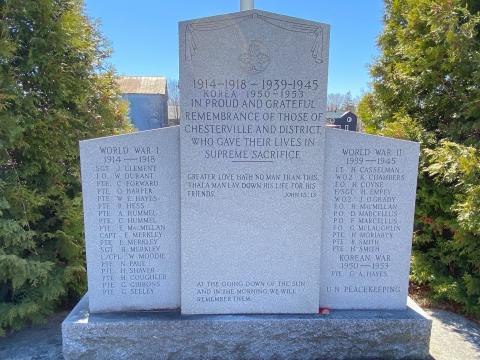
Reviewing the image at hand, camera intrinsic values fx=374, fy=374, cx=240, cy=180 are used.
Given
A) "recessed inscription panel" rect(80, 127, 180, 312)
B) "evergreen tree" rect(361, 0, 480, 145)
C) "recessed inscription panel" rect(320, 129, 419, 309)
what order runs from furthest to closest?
"evergreen tree" rect(361, 0, 480, 145) < "recessed inscription panel" rect(320, 129, 419, 309) < "recessed inscription panel" rect(80, 127, 180, 312)

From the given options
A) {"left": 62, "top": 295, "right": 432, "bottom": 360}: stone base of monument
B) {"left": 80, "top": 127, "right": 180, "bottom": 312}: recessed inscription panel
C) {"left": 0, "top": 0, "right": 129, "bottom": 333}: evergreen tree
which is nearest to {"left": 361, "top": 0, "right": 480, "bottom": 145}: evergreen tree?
{"left": 62, "top": 295, "right": 432, "bottom": 360}: stone base of monument

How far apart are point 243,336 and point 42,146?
2.67 metres

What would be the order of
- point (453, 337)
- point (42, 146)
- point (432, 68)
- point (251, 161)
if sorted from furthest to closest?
point (432, 68), point (42, 146), point (453, 337), point (251, 161)

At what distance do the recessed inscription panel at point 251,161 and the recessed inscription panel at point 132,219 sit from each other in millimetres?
152

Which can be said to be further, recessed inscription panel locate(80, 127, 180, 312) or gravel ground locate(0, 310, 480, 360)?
gravel ground locate(0, 310, 480, 360)

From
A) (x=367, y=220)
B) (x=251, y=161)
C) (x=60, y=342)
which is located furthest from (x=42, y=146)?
(x=367, y=220)

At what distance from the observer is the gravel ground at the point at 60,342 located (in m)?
3.17

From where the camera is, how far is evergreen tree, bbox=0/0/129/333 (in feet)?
11.1

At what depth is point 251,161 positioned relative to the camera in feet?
9.99

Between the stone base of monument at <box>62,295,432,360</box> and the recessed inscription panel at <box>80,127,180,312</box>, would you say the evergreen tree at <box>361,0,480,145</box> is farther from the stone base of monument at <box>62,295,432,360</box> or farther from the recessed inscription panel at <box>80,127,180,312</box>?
the recessed inscription panel at <box>80,127,180,312</box>

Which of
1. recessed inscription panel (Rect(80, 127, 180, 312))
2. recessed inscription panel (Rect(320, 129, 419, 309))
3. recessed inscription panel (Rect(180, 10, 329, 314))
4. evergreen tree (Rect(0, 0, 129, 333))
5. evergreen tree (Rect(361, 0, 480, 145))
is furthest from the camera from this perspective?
evergreen tree (Rect(361, 0, 480, 145))

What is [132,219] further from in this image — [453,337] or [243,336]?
[453,337]

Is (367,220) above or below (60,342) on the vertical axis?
above

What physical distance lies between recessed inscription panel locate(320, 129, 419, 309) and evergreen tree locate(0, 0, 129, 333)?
2574mm
